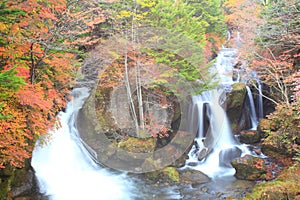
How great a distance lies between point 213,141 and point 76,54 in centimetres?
727

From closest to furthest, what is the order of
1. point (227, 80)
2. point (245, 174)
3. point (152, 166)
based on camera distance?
1. point (245, 174)
2. point (152, 166)
3. point (227, 80)

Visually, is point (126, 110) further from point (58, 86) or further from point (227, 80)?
point (227, 80)

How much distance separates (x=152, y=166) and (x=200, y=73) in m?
4.63

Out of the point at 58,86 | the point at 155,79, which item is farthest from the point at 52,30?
the point at 155,79

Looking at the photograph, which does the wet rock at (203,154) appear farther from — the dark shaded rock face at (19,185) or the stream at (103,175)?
the dark shaded rock face at (19,185)

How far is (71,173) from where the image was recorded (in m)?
9.23

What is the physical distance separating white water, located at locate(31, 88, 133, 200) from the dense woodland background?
1.07 meters

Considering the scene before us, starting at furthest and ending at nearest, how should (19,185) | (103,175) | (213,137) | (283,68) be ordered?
(213,137) → (283,68) → (103,175) → (19,185)

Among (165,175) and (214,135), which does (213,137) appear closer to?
(214,135)

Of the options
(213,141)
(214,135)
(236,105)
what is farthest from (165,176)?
(236,105)

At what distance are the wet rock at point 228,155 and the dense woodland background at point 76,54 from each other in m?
1.65

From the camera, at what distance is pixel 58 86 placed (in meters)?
9.70

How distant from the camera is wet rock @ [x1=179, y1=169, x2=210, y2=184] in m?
8.95

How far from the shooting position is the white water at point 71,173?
26.5 ft
